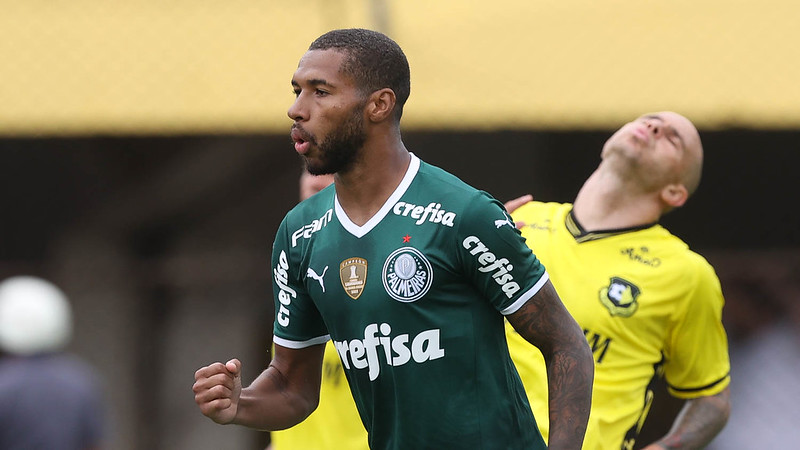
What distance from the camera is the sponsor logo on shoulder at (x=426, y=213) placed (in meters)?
2.91

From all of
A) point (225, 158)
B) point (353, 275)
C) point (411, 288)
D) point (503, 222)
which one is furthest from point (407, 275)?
point (225, 158)

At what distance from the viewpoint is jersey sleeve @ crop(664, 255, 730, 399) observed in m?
4.41

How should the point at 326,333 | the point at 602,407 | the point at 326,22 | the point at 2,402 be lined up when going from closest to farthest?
the point at 326,333 < the point at 602,407 < the point at 2,402 < the point at 326,22

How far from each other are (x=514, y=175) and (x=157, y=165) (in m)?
2.71

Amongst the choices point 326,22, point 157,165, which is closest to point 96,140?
point 157,165

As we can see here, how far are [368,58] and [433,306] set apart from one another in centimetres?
65

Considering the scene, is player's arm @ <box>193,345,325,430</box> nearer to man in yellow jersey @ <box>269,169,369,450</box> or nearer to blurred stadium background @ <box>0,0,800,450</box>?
man in yellow jersey @ <box>269,169,369,450</box>

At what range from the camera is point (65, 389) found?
231 inches

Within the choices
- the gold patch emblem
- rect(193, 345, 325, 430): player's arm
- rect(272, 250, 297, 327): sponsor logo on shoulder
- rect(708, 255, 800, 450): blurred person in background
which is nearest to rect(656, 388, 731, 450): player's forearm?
rect(193, 345, 325, 430): player's arm

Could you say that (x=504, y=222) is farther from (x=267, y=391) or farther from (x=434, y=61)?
(x=434, y=61)

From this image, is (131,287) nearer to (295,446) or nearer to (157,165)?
(157,165)

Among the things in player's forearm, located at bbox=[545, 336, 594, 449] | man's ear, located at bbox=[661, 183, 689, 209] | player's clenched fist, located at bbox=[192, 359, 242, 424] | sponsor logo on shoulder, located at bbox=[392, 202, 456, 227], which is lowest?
player's forearm, located at bbox=[545, 336, 594, 449]

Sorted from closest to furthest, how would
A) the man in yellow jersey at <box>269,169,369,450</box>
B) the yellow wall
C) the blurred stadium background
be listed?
the man in yellow jersey at <box>269,169,369,450</box>
the blurred stadium background
the yellow wall

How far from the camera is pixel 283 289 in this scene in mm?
3260
